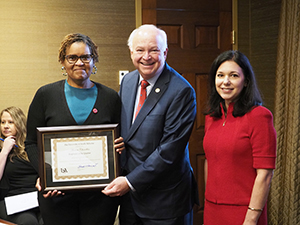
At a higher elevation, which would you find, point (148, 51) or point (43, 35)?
point (43, 35)

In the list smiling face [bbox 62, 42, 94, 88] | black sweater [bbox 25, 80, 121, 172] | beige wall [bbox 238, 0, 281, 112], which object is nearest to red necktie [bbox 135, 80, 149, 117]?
black sweater [bbox 25, 80, 121, 172]

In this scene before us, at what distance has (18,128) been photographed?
305 cm

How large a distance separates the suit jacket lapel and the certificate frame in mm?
120

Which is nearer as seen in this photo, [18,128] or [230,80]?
[230,80]

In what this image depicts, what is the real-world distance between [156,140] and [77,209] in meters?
0.55

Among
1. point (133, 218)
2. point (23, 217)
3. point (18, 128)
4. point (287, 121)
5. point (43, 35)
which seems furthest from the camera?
point (43, 35)

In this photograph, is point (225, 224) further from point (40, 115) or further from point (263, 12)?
point (263, 12)

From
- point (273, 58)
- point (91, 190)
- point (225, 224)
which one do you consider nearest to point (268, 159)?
point (225, 224)

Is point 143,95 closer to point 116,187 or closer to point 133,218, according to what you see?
point 116,187

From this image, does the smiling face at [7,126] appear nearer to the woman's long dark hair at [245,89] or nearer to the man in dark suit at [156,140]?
the man in dark suit at [156,140]

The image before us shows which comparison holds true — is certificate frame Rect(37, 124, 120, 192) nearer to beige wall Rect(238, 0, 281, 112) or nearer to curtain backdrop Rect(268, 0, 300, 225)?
curtain backdrop Rect(268, 0, 300, 225)

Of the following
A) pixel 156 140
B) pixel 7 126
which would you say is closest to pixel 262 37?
pixel 156 140

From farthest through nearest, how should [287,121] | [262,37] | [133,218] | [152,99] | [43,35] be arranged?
[262,37] → [43,35] → [287,121] → [133,218] → [152,99]

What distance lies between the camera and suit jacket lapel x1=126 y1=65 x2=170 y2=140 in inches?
74.3
